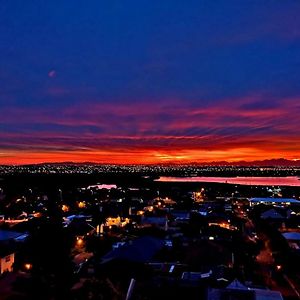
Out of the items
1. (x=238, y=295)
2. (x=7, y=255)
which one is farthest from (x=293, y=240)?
(x=7, y=255)

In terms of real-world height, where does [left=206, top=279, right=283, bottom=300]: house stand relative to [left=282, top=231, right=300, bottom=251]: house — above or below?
above

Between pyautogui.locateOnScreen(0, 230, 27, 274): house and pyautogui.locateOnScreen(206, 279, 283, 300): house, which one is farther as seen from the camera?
pyautogui.locateOnScreen(0, 230, 27, 274): house

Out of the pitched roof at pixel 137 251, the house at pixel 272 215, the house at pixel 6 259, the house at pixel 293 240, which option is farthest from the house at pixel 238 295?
the house at pixel 272 215

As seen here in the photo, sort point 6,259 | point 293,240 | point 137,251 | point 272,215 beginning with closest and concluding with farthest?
point 137,251 → point 6,259 → point 293,240 → point 272,215

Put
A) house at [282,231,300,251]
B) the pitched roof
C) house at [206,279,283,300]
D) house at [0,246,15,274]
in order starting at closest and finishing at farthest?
house at [206,279,283,300] → the pitched roof → house at [0,246,15,274] → house at [282,231,300,251]

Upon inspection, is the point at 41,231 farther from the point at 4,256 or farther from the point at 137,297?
the point at 4,256

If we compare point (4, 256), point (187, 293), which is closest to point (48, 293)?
point (187, 293)

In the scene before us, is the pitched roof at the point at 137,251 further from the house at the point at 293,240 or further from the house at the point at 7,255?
the house at the point at 293,240

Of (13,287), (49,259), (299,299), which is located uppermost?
(49,259)

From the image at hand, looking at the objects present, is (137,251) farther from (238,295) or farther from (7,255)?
(238,295)

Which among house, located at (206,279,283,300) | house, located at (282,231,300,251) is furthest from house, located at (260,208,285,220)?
house, located at (206,279,283,300)

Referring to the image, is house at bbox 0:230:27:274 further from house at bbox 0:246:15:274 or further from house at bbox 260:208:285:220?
house at bbox 260:208:285:220
